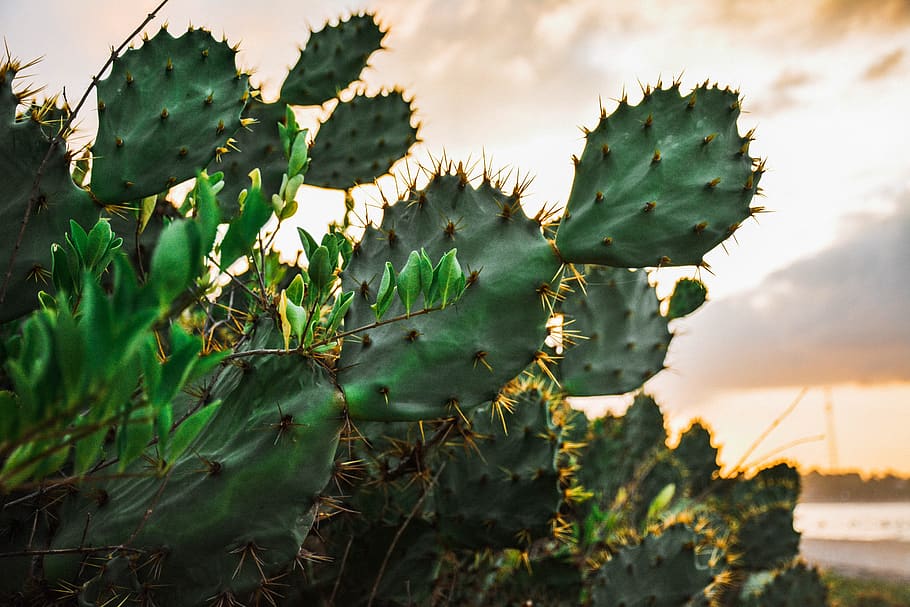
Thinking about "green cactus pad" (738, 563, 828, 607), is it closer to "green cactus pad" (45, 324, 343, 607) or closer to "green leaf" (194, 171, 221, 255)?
"green cactus pad" (45, 324, 343, 607)

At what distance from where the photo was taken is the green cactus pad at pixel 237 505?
1168 millimetres

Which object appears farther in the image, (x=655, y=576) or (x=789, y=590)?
(x=789, y=590)

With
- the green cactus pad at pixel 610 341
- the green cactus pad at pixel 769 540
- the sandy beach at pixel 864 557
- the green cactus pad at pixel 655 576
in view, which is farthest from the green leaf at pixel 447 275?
the sandy beach at pixel 864 557

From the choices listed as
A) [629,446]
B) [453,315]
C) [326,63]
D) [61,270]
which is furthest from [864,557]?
[61,270]

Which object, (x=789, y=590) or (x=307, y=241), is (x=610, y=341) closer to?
(x=307, y=241)

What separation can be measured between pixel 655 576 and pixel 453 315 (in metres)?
1.51

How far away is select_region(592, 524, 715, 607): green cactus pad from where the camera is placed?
91.5 inches

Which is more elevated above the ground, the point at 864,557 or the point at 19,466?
the point at 19,466

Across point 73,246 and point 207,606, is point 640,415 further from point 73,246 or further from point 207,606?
point 73,246

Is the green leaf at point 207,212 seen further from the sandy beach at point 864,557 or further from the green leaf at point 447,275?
the sandy beach at point 864,557

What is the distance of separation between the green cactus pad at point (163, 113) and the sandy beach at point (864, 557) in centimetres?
1117

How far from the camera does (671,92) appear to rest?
153 cm

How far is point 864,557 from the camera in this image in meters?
15.2

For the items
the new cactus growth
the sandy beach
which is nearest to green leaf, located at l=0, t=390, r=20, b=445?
the new cactus growth
